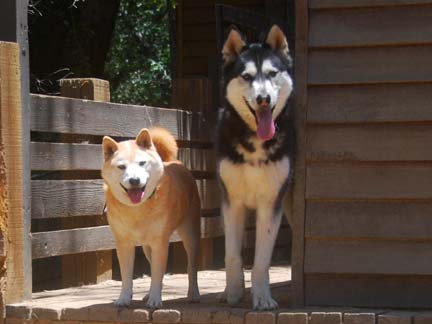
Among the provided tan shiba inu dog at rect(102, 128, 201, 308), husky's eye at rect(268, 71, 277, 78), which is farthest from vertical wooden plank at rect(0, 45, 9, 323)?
husky's eye at rect(268, 71, 277, 78)

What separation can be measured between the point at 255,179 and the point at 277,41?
2.78ft

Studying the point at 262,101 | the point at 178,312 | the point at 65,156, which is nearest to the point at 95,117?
the point at 65,156

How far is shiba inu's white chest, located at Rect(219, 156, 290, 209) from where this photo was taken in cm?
527

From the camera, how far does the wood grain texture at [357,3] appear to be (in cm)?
514

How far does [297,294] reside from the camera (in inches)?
206

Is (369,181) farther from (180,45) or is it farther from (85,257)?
(180,45)

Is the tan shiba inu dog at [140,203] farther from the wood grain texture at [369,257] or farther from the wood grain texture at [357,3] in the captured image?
the wood grain texture at [357,3]

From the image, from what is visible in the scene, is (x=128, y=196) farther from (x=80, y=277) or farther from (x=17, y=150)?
(x=80, y=277)

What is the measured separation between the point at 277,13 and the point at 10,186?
5399mm

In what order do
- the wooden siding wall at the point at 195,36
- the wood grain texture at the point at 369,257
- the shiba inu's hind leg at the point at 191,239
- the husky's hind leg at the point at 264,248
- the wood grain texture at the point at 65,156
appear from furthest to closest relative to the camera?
the wooden siding wall at the point at 195,36 < the wood grain texture at the point at 65,156 < the shiba inu's hind leg at the point at 191,239 < the husky's hind leg at the point at 264,248 < the wood grain texture at the point at 369,257

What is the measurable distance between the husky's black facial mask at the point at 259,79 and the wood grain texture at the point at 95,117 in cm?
141

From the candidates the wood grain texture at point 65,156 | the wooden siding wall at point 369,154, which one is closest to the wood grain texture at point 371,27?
the wooden siding wall at point 369,154

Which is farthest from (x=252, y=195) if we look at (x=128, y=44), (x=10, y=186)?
(x=128, y=44)

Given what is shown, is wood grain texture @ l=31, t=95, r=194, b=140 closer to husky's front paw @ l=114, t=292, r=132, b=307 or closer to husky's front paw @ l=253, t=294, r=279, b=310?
husky's front paw @ l=114, t=292, r=132, b=307
